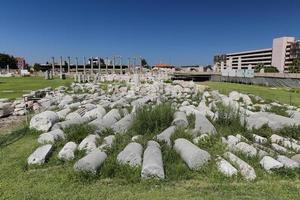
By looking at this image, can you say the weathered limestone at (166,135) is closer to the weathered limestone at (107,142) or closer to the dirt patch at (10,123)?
the weathered limestone at (107,142)

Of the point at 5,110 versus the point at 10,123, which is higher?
the point at 5,110

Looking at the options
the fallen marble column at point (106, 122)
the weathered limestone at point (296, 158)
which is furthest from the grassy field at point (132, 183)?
the fallen marble column at point (106, 122)

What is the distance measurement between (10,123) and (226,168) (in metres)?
8.09

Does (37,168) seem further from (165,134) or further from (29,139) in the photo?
(165,134)

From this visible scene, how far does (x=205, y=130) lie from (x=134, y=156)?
2396mm

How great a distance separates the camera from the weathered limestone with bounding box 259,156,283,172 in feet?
17.2

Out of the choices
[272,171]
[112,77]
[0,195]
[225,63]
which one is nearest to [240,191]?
[272,171]

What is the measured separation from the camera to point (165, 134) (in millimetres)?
7016

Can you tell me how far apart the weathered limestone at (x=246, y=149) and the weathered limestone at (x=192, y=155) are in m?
0.86

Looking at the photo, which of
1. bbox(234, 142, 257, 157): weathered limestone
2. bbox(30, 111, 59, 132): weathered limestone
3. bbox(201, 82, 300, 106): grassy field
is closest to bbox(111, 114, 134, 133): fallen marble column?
bbox(30, 111, 59, 132): weathered limestone

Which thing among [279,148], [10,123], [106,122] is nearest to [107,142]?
[106,122]

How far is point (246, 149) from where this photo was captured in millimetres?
6055

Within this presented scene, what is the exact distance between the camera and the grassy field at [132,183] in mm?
4473

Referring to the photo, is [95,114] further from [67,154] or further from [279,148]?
[279,148]
